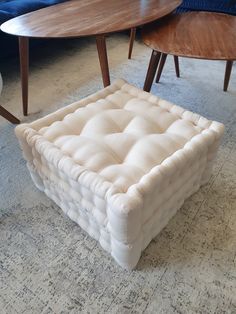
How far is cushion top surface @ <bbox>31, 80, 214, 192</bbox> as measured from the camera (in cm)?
90

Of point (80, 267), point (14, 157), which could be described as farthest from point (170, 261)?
point (14, 157)

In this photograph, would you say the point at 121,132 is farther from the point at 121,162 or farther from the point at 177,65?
the point at 177,65

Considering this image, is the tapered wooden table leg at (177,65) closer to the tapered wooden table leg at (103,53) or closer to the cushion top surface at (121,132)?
the tapered wooden table leg at (103,53)

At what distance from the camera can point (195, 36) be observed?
4.65 ft

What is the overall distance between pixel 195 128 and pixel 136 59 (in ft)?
5.12

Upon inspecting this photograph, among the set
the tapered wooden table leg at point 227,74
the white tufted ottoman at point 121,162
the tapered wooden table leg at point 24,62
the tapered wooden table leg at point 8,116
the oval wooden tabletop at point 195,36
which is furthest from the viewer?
the tapered wooden table leg at point 227,74

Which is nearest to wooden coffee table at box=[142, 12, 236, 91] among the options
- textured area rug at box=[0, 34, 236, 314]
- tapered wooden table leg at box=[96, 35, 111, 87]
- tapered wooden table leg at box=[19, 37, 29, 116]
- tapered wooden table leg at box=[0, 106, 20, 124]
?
tapered wooden table leg at box=[96, 35, 111, 87]

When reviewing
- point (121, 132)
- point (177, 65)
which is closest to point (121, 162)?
point (121, 132)

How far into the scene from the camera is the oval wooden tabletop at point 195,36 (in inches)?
49.7

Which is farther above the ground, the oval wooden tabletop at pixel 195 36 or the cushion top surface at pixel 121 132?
the oval wooden tabletop at pixel 195 36

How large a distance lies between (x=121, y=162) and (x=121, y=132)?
166 millimetres

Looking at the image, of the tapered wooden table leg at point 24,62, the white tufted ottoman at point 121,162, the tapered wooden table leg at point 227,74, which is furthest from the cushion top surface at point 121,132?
the tapered wooden table leg at point 227,74

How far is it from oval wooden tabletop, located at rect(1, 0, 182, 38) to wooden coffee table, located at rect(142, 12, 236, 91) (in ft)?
0.29

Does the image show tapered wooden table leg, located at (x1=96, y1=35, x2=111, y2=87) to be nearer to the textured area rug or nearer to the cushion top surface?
the cushion top surface
